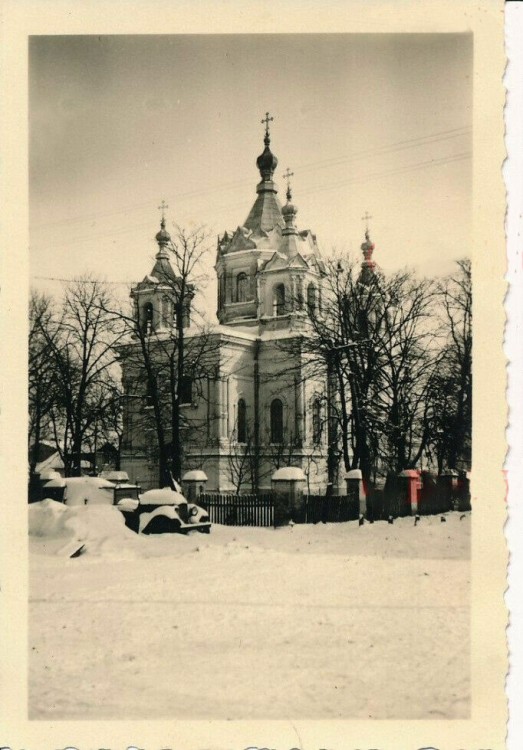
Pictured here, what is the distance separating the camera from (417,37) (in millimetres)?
6613

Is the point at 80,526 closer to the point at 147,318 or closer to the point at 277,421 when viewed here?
the point at 147,318

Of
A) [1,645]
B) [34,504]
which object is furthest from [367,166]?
[1,645]

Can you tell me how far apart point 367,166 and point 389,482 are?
613 centimetres

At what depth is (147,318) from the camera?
1321 cm

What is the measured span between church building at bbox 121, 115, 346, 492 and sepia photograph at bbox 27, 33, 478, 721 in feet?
3.17

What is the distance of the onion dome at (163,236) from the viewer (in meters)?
9.48

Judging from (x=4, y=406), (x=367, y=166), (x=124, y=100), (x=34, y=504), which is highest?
(x=124, y=100)

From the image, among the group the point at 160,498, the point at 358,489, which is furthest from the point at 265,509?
the point at 160,498

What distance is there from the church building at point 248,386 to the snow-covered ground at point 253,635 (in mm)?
4725

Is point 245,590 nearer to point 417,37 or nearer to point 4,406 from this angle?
point 4,406

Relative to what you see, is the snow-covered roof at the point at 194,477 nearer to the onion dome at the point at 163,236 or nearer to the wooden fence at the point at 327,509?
the wooden fence at the point at 327,509

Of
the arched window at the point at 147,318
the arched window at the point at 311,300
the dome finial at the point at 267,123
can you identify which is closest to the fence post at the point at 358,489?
the arched window at the point at 311,300

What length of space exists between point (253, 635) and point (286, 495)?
210 inches

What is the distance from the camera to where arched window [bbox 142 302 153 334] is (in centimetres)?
1224
